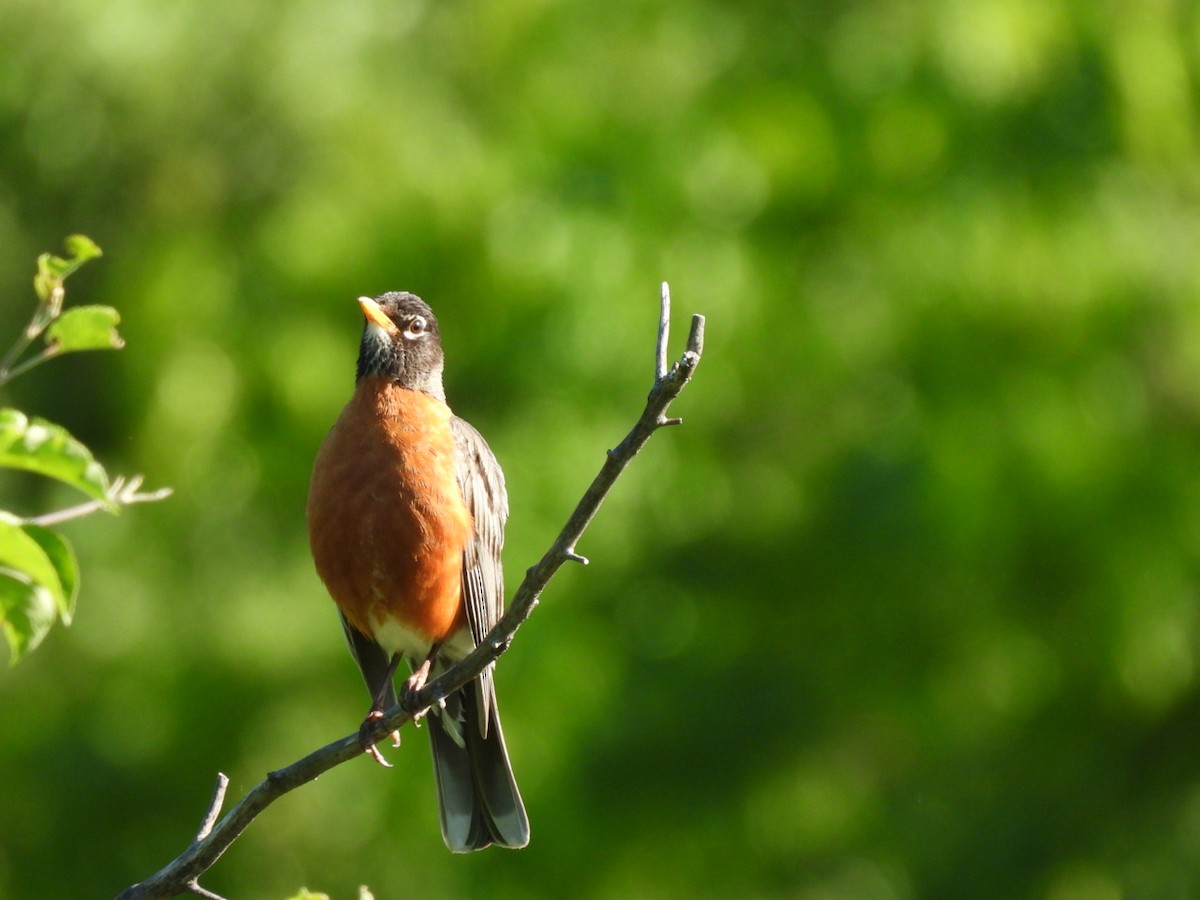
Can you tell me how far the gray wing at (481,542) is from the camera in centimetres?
512

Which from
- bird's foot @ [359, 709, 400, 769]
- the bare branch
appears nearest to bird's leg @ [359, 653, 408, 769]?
bird's foot @ [359, 709, 400, 769]

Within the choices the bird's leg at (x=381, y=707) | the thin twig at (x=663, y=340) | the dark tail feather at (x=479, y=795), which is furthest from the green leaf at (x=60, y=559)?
the dark tail feather at (x=479, y=795)

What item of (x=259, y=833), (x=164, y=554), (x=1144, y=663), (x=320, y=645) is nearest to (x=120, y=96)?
(x=164, y=554)

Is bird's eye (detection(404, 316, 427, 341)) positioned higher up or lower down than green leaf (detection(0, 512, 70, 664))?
higher up

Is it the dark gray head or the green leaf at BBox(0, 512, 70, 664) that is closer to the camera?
the green leaf at BBox(0, 512, 70, 664)

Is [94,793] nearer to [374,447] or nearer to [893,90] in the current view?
[374,447]

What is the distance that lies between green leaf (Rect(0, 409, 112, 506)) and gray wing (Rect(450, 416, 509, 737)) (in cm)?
272

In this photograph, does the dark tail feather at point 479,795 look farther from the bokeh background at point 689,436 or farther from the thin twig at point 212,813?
the bokeh background at point 689,436

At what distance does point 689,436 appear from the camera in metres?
9.46

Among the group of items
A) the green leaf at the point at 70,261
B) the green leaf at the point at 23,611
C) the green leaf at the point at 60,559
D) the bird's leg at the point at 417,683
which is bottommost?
the bird's leg at the point at 417,683

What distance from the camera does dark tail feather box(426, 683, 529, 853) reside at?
5199 millimetres

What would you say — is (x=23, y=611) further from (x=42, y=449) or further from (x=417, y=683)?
(x=417, y=683)

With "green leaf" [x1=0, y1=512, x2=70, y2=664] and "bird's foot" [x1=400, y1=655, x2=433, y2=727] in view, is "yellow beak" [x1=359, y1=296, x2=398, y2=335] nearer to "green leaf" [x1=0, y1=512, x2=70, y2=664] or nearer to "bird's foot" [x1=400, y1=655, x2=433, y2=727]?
"bird's foot" [x1=400, y1=655, x2=433, y2=727]

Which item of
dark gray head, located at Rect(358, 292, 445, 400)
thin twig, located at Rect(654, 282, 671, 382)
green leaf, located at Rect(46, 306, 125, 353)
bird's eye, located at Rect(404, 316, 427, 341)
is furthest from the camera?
bird's eye, located at Rect(404, 316, 427, 341)
